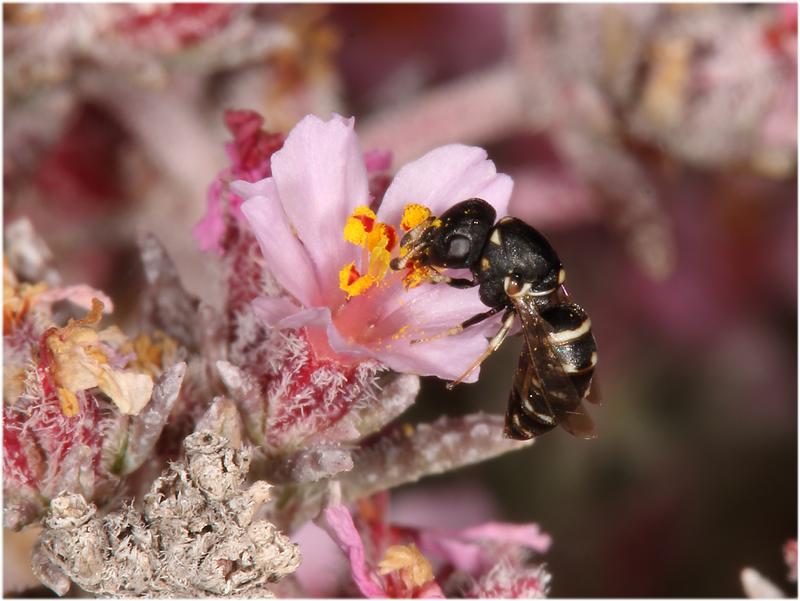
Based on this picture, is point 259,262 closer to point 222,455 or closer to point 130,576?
point 222,455

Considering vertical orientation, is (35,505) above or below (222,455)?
below

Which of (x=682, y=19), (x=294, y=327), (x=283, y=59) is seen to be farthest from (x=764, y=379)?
(x=294, y=327)

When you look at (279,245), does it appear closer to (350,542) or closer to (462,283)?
(462,283)

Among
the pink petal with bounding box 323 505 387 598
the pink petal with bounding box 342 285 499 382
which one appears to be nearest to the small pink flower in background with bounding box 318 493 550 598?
the pink petal with bounding box 323 505 387 598

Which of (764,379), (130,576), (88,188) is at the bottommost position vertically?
(764,379)

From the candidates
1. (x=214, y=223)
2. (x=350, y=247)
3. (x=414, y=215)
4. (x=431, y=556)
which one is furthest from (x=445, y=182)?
(x=431, y=556)

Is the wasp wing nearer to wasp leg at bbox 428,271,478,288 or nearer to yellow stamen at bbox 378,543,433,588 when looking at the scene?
wasp leg at bbox 428,271,478,288
